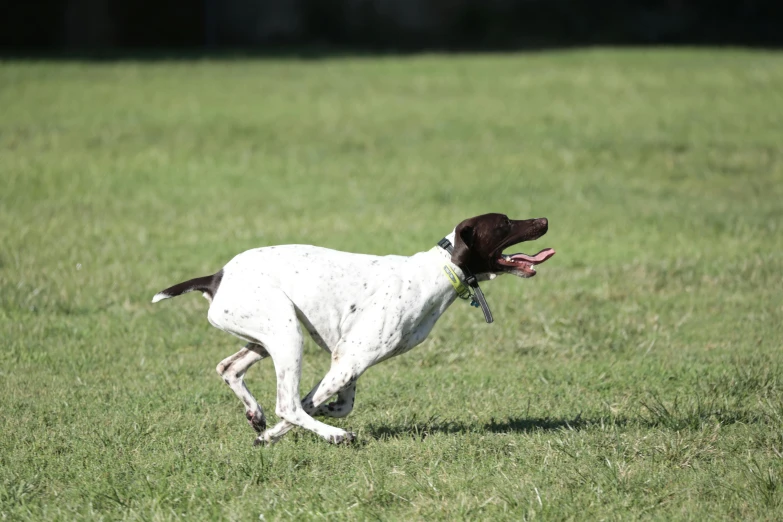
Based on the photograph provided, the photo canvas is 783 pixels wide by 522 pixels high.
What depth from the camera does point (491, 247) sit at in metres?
5.60

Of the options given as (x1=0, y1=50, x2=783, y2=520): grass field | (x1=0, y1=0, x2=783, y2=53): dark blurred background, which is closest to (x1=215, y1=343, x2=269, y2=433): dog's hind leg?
(x1=0, y1=50, x2=783, y2=520): grass field

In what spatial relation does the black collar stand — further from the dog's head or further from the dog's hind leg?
the dog's hind leg

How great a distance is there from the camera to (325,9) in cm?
2992

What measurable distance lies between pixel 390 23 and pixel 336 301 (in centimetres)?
2567

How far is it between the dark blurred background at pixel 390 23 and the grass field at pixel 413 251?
20.8ft

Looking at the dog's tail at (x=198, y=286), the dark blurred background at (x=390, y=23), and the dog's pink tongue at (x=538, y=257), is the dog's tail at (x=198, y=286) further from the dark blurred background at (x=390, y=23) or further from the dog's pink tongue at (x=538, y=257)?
the dark blurred background at (x=390, y=23)

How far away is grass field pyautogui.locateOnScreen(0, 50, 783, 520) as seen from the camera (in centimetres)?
506

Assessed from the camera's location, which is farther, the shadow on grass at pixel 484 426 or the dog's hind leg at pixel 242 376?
the shadow on grass at pixel 484 426

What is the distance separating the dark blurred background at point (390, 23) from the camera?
2752 centimetres

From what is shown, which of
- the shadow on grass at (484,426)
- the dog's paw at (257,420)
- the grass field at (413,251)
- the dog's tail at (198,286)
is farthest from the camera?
the shadow on grass at (484,426)

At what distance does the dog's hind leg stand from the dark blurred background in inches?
890

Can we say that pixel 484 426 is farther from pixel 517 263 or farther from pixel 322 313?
pixel 322 313

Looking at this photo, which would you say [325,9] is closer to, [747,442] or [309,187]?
[309,187]

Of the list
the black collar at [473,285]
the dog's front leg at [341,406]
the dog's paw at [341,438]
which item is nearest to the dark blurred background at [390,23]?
the black collar at [473,285]
